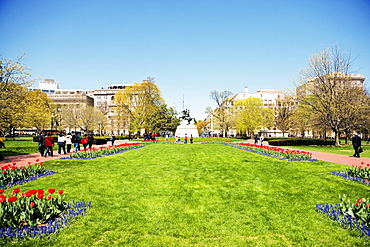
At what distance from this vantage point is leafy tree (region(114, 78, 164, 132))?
46.9m

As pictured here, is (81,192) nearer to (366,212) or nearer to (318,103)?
(366,212)

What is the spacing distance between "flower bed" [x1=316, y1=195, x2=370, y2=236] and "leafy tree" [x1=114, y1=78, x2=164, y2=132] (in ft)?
138

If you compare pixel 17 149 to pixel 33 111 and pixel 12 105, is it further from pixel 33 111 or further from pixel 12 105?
pixel 12 105

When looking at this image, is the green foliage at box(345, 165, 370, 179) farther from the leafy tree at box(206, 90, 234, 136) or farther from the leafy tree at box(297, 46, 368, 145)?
the leafy tree at box(206, 90, 234, 136)

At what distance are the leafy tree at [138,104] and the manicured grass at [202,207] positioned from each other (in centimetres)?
3648

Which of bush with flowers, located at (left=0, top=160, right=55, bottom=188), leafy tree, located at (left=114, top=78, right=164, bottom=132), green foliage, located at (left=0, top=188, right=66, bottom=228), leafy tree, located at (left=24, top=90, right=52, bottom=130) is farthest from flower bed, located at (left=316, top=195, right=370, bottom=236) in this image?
leafy tree, located at (left=114, top=78, right=164, bottom=132)

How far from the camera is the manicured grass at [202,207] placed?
4398 millimetres

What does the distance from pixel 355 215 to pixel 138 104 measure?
148 feet

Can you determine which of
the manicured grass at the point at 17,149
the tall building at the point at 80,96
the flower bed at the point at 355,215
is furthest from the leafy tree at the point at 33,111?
the tall building at the point at 80,96

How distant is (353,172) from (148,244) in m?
9.00

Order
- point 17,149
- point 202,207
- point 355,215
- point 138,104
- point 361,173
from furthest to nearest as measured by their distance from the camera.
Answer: point 138,104 < point 17,149 < point 361,173 < point 202,207 < point 355,215

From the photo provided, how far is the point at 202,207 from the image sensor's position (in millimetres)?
6102

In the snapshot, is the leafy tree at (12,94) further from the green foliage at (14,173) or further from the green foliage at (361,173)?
the green foliage at (361,173)

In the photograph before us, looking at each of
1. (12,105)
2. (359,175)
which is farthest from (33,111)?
(359,175)
